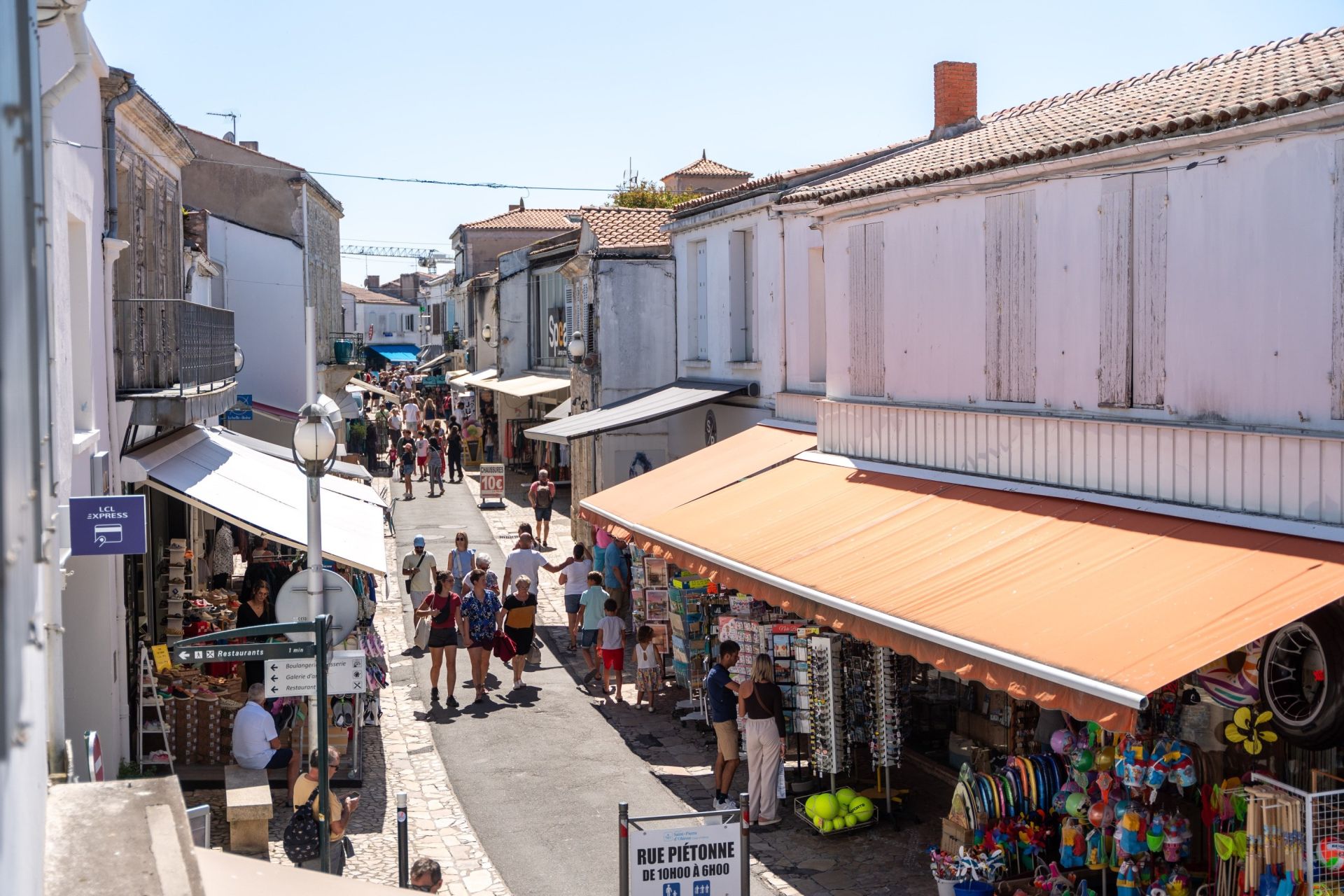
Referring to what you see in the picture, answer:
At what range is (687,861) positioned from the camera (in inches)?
312

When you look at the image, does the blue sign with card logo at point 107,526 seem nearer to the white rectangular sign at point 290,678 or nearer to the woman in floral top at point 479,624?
the white rectangular sign at point 290,678

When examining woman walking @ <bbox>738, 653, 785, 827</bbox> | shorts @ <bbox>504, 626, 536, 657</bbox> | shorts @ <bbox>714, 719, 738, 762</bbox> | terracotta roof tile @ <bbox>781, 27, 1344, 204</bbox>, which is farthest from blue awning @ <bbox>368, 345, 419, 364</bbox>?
woman walking @ <bbox>738, 653, 785, 827</bbox>

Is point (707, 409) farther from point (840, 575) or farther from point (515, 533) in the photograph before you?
point (840, 575)

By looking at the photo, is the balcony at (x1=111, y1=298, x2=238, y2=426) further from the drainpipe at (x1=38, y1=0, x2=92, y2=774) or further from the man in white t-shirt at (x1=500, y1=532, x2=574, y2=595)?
the drainpipe at (x1=38, y1=0, x2=92, y2=774)

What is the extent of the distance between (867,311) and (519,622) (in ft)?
17.8

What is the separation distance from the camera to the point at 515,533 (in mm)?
25922

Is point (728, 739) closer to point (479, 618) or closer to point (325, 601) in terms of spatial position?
point (325, 601)

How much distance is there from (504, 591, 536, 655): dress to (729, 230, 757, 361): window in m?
5.87

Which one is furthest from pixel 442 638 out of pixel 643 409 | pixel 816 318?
pixel 643 409

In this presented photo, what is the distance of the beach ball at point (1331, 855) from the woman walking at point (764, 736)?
474cm

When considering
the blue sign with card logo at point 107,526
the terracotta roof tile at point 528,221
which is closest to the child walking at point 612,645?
the blue sign with card logo at point 107,526

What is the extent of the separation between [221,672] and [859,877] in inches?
282

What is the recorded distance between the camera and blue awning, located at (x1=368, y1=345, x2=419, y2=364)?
180 feet

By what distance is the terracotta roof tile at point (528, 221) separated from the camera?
53.8 m
